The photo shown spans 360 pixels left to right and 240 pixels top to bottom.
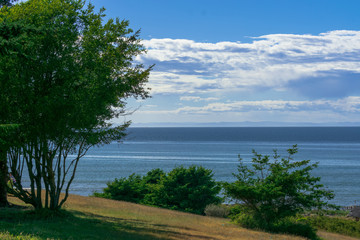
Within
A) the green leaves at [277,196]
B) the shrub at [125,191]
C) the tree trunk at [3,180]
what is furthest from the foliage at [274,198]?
the shrub at [125,191]

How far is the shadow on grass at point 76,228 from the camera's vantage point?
535 inches

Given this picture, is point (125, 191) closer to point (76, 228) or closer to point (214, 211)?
point (214, 211)

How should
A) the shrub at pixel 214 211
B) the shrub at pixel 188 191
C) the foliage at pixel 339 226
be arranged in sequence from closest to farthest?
1. the shrub at pixel 214 211
2. the foliage at pixel 339 226
3. the shrub at pixel 188 191

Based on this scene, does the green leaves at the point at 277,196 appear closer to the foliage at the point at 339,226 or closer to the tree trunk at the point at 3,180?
the foliage at the point at 339,226

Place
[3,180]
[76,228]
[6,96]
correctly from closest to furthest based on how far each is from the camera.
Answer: [76,228]
[6,96]
[3,180]

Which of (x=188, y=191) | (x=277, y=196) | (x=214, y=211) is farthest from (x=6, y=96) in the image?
(x=188, y=191)

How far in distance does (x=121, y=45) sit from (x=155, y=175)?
76.2 feet

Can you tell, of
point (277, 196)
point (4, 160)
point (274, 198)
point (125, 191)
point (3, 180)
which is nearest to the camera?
point (4, 160)

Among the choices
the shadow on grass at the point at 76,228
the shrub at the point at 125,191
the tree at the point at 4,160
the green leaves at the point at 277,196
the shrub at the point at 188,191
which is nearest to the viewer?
the shadow on grass at the point at 76,228

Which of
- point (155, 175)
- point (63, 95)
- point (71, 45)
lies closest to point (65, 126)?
point (63, 95)

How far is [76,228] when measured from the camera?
50.0 ft

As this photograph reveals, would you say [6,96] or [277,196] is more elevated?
[6,96]

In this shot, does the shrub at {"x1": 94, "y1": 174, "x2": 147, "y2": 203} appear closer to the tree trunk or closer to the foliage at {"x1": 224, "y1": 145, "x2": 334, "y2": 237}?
the foliage at {"x1": 224, "y1": 145, "x2": 334, "y2": 237}

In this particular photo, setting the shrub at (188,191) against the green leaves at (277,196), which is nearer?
the green leaves at (277,196)
